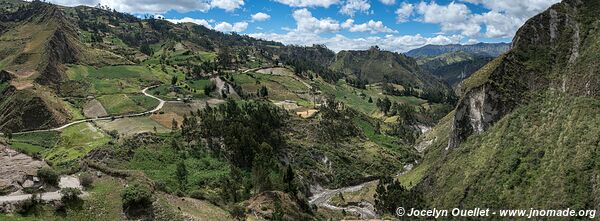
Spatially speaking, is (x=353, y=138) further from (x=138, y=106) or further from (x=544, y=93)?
(x=138, y=106)

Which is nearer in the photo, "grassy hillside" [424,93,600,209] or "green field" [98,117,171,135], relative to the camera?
"grassy hillside" [424,93,600,209]

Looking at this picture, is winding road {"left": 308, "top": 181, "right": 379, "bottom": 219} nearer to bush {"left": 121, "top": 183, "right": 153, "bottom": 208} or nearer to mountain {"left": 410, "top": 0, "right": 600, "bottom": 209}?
mountain {"left": 410, "top": 0, "right": 600, "bottom": 209}

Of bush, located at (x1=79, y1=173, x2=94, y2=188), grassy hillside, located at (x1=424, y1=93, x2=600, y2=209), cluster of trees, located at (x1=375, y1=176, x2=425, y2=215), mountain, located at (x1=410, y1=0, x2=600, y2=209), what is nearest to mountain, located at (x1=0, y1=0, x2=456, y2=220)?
bush, located at (x1=79, y1=173, x2=94, y2=188)

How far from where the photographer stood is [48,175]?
133ft

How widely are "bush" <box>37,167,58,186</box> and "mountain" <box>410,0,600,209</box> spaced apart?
85.8m

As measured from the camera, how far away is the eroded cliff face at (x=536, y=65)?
124 m

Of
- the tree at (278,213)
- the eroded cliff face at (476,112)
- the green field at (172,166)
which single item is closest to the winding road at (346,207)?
the green field at (172,166)

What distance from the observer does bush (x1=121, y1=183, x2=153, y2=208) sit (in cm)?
4088

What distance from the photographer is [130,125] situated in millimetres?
140500

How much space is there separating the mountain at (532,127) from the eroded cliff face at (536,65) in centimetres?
26

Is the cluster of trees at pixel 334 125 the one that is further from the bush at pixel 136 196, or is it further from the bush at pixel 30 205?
the bush at pixel 30 205

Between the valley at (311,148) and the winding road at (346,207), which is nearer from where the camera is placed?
the valley at (311,148)

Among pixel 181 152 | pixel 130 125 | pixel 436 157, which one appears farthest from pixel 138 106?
pixel 436 157

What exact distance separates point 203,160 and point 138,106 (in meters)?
69.1
